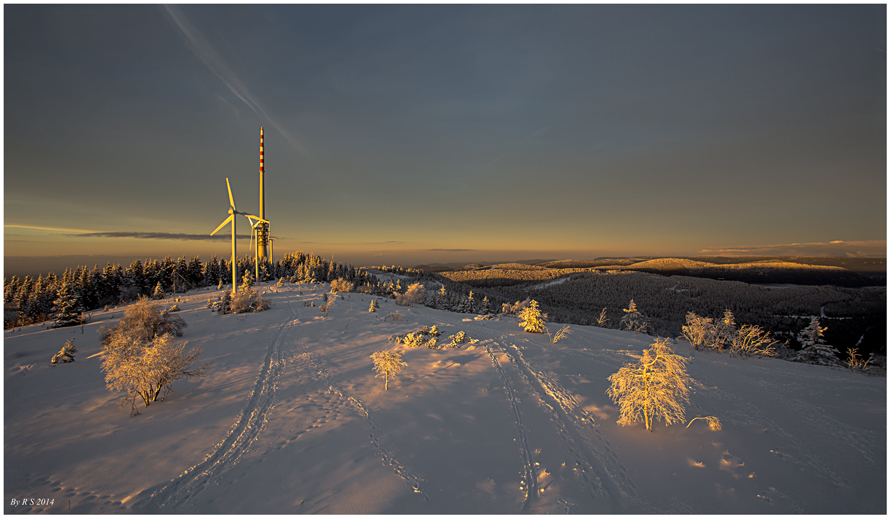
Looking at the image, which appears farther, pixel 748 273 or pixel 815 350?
pixel 748 273

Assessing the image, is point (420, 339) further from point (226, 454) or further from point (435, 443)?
point (226, 454)

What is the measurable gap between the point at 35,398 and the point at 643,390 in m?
Result: 22.0

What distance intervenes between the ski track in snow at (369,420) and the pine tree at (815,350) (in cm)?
3028

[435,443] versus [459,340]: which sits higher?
[459,340]

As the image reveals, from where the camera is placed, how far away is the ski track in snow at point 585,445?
7.82m

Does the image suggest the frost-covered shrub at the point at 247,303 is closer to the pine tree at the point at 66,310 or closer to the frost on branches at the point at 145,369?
the pine tree at the point at 66,310

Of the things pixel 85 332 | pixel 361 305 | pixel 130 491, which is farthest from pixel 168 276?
pixel 130 491

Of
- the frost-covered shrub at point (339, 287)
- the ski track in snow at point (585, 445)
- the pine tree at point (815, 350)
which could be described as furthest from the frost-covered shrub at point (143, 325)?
the pine tree at point (815, 350)

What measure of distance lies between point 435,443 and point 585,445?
4.54 metres

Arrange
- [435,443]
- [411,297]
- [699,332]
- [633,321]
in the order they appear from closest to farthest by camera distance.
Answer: [435,443]
[699,332]
[633,321]
[411,297]

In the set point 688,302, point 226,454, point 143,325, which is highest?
point 143,325

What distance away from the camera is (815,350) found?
77.1ft

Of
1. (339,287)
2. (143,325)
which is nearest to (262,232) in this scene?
(339,287)

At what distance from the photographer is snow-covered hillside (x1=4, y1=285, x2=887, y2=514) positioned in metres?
7.51
